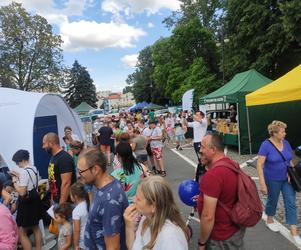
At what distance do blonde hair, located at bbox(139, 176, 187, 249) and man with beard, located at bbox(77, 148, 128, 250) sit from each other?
0.38m

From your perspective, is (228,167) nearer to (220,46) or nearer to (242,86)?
(242,86)

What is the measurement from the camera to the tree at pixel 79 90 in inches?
2655

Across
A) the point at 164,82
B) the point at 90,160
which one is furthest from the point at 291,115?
the point at 164,82

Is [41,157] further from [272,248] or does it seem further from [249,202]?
[249,202]

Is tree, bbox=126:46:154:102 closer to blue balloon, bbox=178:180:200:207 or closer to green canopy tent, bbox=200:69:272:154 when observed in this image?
green canopy tent, bbox=200:69:272:154

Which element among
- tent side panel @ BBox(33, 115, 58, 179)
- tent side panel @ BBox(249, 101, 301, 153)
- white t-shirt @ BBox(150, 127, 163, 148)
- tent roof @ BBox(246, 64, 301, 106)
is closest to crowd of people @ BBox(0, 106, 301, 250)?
tent roof @ BBox(246, 64, 301, 106)

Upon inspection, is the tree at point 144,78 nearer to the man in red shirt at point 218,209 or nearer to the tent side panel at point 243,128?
the tent side panel at point 243,128

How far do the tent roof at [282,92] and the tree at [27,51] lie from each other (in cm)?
3533

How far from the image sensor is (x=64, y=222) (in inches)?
187

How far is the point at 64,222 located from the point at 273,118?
1182 cm

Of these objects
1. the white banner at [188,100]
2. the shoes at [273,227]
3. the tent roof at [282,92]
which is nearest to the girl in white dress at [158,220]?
the shoes at [273,227]

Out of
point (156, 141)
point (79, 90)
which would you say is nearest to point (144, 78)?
point (79, 90)

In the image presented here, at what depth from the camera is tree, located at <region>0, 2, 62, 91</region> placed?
137 ft

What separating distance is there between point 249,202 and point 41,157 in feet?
29.1
